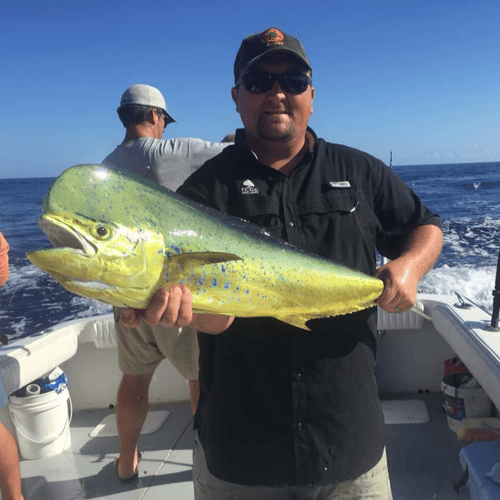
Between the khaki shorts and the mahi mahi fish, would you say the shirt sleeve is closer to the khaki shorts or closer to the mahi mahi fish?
the khaki shorts

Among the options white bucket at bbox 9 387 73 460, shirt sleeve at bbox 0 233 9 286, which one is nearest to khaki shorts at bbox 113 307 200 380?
shirt sleeve at bbox 0 233 9 286

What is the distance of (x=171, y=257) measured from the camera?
1.40 metres

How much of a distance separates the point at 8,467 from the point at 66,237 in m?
2.11

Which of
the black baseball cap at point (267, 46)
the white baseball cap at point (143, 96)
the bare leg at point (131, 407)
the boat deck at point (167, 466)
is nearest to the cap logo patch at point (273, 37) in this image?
the black baseball cap at point (267, 46)

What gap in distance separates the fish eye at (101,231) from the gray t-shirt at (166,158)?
1787 mm

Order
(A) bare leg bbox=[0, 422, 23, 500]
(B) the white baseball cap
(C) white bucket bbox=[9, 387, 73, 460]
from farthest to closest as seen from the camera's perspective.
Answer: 1. (C) white bucket bbox=[9, 387, 73, 460]
2. (B) the white baseball cap
3. (A) bare leg bbox=[0, 422, 23, 500]

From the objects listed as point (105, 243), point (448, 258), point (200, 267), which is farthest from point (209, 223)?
point (448, 258)

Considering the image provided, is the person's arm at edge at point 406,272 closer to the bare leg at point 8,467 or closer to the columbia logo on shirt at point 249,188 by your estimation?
the columbia logo on shirt at point 249,188

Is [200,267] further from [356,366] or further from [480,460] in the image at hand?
[480,460]

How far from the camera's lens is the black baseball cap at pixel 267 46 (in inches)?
70.5

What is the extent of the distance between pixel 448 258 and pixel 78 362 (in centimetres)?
1090

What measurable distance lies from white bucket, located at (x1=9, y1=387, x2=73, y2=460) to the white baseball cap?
7.49ft

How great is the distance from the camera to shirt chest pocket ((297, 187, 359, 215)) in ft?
5.71

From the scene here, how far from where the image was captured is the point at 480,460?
254 cm
